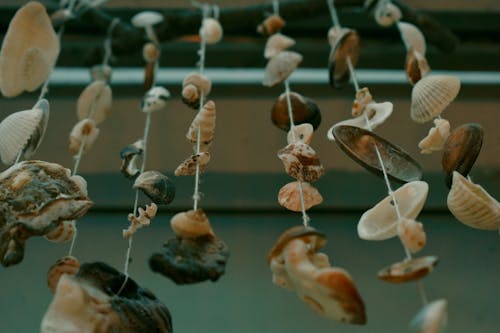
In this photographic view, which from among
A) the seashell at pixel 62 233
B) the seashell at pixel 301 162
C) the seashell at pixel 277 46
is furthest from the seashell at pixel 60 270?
the seashell at pixel 277 46

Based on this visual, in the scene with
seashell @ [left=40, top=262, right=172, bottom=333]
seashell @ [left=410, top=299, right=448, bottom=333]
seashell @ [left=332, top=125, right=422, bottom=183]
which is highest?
seashell @ [left=332, top=125, right=422, bottom=183]

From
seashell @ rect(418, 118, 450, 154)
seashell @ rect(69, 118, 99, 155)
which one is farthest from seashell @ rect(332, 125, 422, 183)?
seashell @ rect(69, 118, 99, 155)

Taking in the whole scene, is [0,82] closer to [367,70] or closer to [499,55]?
[367,70]

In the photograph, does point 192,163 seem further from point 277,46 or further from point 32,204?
point 277,46

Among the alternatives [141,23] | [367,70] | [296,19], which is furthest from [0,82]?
[367,70]

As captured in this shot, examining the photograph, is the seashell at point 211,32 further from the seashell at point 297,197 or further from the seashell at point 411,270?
the seashell at point 411,270

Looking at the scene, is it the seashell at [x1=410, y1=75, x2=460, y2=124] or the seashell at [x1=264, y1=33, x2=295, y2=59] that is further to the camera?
the seashell at [x1=264, y1=33, x2=295, y2=59]

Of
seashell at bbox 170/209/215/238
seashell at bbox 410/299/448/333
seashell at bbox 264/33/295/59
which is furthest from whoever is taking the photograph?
seashell at bbox 264/33/295/59

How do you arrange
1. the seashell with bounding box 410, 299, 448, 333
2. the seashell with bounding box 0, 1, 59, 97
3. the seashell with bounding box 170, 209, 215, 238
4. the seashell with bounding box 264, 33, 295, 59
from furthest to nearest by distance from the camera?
the seashell with bounding box 264, 33, 295, 59
the seashell with bounding box 0, 1, 59, 97
the seashell with bounding box 170, 209, 215, 238
the seashell with bounding box 410, 299, 448, 333

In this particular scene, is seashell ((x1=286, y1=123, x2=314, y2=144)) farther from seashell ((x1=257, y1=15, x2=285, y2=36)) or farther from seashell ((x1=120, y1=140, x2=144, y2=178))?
seashell ((x1=257, y1=15, x2=285, y2=36))

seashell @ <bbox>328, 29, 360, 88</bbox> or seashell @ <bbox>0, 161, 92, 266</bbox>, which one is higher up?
seashell @ <bbox>328, 29, 360, 88</bbox>
